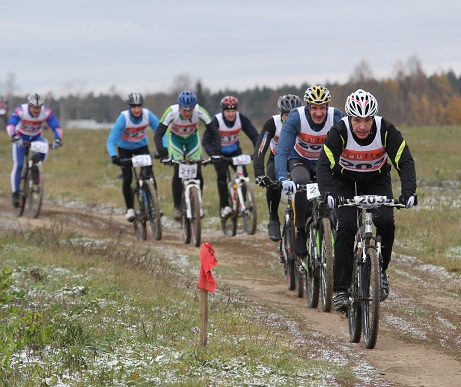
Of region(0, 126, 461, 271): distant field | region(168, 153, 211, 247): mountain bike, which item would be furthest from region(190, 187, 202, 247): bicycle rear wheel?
region(0, 126, 461, 271): distant field

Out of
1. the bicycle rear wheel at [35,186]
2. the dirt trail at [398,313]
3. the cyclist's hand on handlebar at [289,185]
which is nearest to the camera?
the dirt trail at [398,313]

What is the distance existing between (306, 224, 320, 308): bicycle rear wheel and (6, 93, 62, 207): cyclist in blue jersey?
870 centimetres

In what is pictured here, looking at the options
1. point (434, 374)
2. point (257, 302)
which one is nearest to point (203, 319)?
point (434, 374)

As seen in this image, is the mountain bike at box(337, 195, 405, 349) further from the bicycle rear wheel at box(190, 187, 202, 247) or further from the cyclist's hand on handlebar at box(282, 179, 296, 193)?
the bicycle rear wheel at box(190, 187, 202, 247)

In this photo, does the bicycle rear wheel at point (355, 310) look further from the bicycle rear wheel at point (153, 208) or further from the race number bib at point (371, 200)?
the bicycle rear wheel at point (153, 208)

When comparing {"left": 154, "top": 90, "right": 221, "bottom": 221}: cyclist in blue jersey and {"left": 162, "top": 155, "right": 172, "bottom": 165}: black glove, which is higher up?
{"left": 154, "top": 90, "right": 221, "bottom": 221}: cyclist in blue jersey

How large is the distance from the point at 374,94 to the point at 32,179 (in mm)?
97247

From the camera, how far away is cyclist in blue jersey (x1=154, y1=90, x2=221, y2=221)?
13.7m

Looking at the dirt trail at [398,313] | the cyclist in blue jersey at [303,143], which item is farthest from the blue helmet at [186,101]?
the cyclist in blue jersey at [303,143]

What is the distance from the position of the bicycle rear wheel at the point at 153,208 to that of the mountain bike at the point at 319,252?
5247 mm

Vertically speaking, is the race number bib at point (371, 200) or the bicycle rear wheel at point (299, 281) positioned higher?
the race number bib at point (371, 200)

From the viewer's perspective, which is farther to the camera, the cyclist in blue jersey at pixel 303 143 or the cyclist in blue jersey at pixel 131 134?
the cyclist in blue jersey at pixel 131 134

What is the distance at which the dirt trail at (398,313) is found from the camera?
638 cm

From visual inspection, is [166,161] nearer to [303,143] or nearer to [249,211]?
[249,211]
